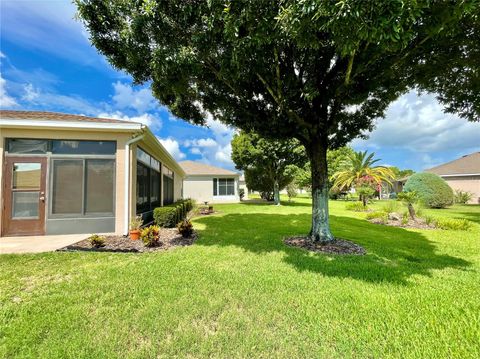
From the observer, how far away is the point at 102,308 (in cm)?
310

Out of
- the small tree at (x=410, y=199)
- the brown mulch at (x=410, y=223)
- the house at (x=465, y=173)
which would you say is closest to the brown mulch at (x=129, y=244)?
the brown mulch at (x=410, y=223)

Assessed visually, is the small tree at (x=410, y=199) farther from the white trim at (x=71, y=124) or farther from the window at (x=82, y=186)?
the window at (x=82, y=186)

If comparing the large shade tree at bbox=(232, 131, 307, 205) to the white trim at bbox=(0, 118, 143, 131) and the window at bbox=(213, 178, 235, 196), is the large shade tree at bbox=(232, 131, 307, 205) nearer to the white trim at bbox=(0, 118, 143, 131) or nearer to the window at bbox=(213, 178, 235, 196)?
the window at bbox=(213, 178, 235, 196)

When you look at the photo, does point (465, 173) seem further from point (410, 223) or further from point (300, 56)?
point (300, 56)

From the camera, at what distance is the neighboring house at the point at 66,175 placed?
6902mm

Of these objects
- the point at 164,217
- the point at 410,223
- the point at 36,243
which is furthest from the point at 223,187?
the point at 36,243

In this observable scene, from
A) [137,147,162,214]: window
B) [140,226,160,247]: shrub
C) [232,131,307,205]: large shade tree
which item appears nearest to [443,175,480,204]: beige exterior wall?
[232,131,307,205]: large shade tree

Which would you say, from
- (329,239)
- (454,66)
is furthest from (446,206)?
(329,239)

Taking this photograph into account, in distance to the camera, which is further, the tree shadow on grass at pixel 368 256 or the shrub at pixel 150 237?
Answer: the shrub at pixel 150 237

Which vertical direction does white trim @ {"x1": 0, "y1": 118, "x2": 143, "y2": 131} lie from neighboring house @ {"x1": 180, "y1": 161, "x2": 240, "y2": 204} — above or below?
above

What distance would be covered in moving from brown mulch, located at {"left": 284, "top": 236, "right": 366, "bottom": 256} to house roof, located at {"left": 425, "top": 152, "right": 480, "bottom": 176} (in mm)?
26606

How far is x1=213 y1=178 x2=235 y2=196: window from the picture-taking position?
26188mm

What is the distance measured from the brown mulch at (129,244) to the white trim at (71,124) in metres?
3.43

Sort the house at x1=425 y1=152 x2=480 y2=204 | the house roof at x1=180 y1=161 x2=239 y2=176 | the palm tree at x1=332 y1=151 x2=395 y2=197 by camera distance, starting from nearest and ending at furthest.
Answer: the palm tree at x1=332 y1=151 x2=395 y2=197
the house at x1=425 y1=152 x2=480 y2=204
the house roof at x1=180 y1=161 x2=239 y2=176
